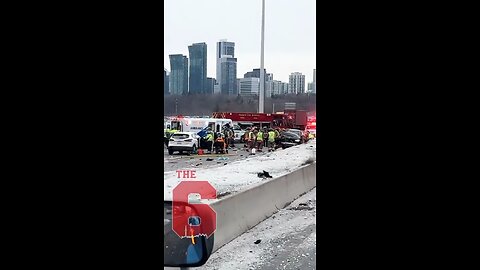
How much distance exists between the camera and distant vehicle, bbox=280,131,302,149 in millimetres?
13152

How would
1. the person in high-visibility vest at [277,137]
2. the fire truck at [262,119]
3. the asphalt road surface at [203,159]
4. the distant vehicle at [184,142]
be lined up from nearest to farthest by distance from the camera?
the asphalt road surface at [203,159] < the distant vehicle at [184,142] < the person in high-visibility vest at [277,137] < the fire truck at [262,119]


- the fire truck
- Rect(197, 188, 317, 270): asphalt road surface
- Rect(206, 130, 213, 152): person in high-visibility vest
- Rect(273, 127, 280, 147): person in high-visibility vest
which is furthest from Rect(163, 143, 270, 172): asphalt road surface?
Rect(197, 188, 317, 270): asphalt road surface

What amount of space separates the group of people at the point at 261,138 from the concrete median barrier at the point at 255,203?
243 inches

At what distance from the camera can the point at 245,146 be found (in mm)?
13156

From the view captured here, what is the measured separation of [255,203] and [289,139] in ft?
28.7

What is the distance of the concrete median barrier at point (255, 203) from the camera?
13.4 feet

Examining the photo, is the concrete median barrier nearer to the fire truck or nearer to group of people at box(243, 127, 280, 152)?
group of people at box(243, 127, 280, 152)

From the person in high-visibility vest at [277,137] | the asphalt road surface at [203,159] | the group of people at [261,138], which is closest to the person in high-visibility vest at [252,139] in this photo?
the group of people at [261,138]

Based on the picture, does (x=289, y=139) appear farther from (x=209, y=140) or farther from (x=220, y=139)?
(x=209, y=140)

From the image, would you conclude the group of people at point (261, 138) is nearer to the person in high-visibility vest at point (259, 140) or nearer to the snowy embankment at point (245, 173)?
the person in high-visibility vest at point (259, 140)

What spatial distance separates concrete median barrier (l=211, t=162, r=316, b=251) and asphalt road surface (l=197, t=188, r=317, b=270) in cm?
7

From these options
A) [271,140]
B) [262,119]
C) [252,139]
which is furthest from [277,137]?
[262,119]
